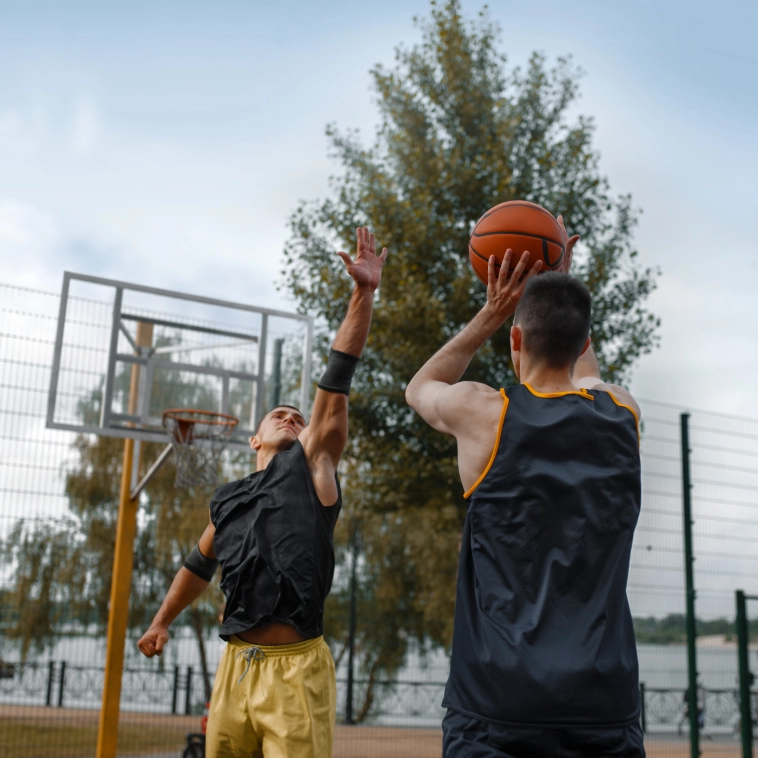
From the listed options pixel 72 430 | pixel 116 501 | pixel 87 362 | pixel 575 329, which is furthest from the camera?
pixel 116 501

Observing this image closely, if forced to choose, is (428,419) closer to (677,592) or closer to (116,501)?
(677,592)

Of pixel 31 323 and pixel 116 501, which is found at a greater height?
pixel 31 323

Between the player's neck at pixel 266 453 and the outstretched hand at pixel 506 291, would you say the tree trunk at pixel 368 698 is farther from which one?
the outstretched hand at pixel 506 291

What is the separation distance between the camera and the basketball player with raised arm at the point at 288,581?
11.0 feet

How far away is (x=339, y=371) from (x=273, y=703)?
4.34ft

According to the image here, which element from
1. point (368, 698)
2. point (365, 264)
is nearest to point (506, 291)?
point (365, 264)

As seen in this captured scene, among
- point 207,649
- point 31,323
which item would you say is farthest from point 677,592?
point 31,323

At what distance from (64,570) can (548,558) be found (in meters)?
8.11

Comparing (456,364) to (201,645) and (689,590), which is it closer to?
(201,645)

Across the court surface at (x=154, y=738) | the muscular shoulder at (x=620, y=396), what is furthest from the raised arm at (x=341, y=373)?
the court surface at (x=154, y=738)

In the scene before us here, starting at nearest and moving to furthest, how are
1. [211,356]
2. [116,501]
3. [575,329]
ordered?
[575,329] → [211,356] → [116,501]

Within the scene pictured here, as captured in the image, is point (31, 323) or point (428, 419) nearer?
point (428, 419)

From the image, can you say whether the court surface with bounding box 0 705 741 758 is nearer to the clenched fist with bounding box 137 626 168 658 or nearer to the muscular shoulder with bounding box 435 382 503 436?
the clenched fist with bounding box 137 626 168 658

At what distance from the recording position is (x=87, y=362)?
8039mm
